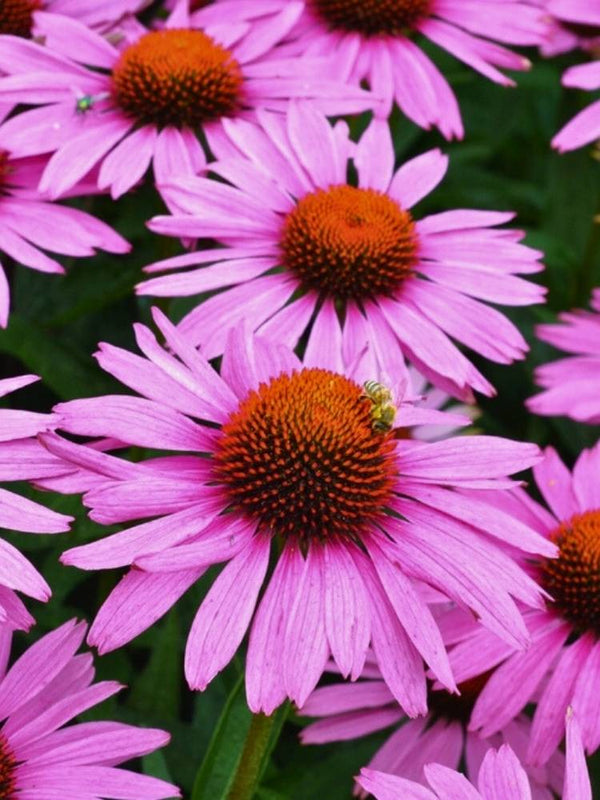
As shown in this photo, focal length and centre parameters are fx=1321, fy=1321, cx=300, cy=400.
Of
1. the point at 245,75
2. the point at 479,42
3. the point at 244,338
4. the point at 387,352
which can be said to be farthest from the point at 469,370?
the point at 479,42

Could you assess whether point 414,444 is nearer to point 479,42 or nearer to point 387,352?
point 387,352

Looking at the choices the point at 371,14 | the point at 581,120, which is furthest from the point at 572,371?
the point at 371,14

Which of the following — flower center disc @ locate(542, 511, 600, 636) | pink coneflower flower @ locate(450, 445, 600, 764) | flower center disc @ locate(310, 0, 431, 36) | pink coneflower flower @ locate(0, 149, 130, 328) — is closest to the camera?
pink coneflower flower @ locate(450, 445, 600, 764)

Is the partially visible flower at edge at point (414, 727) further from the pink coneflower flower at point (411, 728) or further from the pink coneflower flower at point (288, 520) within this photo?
the pink coneflower flower at point (288, 520)

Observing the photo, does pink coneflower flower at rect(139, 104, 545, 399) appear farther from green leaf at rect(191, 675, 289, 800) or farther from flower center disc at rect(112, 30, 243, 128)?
green leaf at rect(191, 675, 289, 800)

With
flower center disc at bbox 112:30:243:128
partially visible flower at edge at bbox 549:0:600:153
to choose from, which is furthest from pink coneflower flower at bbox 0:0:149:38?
partially visible flower at edge at bbox 549:0:600:153

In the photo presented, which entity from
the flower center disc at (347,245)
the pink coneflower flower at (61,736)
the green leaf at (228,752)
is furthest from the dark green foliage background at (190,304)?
the flower center disc at (347,245)
